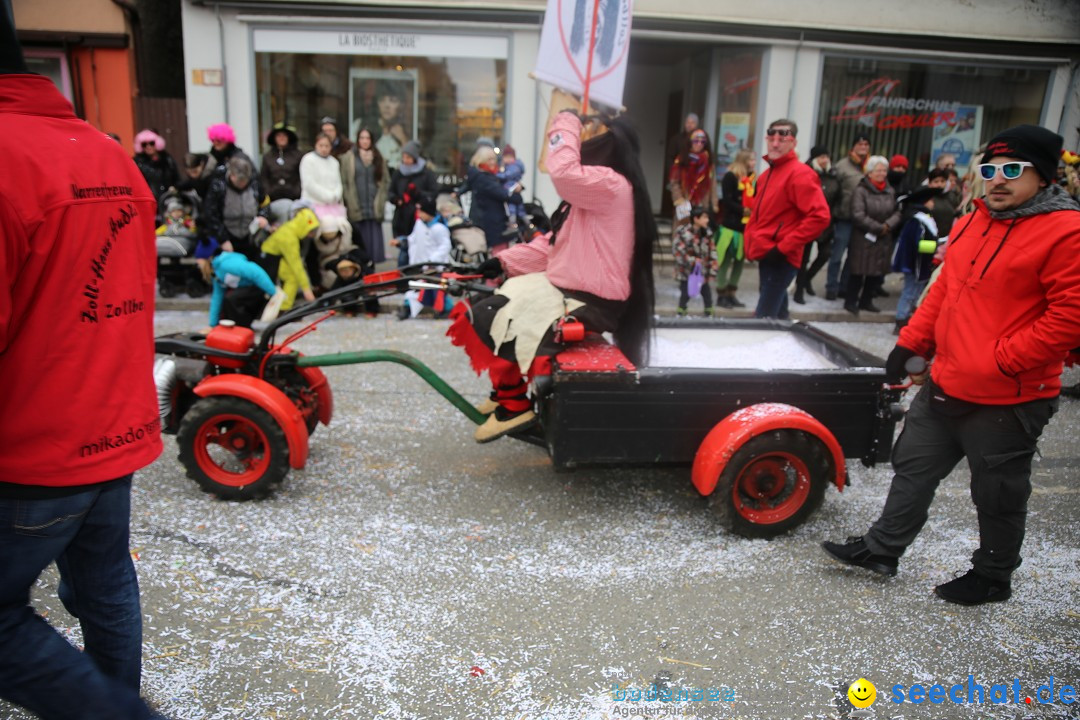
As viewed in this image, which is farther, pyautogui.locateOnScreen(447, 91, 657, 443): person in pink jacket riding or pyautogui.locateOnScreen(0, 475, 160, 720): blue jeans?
pyautogui.locateOnScreen(447, 91, 657, 443): person in pink jacket riding

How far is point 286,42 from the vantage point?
431 inches

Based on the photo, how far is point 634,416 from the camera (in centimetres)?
369

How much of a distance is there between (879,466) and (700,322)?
1415mm

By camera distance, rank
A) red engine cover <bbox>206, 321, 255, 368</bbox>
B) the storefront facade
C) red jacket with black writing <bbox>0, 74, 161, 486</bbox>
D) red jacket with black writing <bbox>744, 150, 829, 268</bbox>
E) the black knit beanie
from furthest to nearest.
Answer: the storefront facade, red jacket with black writing <bbox>744, 150, 829, 268</bbox>, red engine cover <bbox>206, 321, 255, 368</bbox>, the black knit beanie, red jacket with black writing <bbox>0, 74, 161, 486</bbox>

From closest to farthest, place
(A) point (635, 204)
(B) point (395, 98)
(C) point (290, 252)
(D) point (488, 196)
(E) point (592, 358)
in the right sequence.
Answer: (E) point (592, 358) < (A) point (635, 204) < (C) point (290, 252) < (D) point (488, 196) < (B) point (395, 98)

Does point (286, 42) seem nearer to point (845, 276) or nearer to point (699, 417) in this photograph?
point (845, 276)

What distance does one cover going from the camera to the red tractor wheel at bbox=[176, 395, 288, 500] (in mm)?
3895

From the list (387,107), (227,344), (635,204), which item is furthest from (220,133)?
(635,204)

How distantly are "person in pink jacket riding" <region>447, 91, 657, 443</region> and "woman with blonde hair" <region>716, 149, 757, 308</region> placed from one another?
5159 millimetres

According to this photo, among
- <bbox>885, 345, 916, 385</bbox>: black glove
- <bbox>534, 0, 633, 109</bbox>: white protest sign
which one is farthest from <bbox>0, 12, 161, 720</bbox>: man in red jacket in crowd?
<bbox>534, 0, 633, 109</bbox>: white protest sign

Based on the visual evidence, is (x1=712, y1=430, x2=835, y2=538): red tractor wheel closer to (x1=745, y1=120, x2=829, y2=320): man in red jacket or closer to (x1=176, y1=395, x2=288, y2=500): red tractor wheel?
(x1=176, y1=395, x2=288, y2=500): red tractor wheel

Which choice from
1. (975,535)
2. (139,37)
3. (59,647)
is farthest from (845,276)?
(139,37)

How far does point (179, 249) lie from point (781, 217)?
6335mm

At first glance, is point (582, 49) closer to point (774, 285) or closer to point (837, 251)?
point (774, 285)
